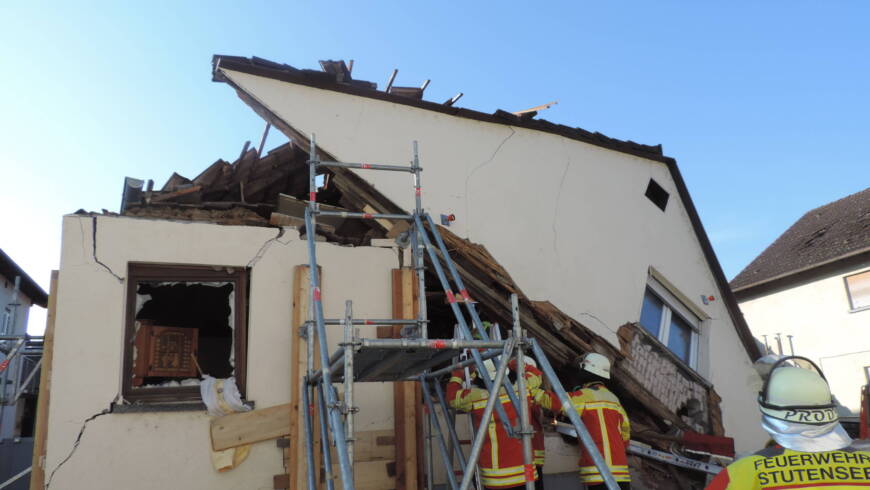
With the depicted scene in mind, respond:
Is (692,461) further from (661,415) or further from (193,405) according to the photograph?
(193,405)

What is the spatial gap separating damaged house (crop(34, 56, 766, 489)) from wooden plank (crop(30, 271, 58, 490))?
0.17ft

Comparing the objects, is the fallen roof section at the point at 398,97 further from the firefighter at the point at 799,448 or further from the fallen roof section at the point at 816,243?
the fallen roof section at the point at 816,243

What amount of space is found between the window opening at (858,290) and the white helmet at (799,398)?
15.9 metres

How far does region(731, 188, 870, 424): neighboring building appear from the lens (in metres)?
16.3

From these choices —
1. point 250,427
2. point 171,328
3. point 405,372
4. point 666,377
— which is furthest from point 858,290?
point 171,328

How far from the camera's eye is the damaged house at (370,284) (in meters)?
5.96

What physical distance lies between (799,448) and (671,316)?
661cm

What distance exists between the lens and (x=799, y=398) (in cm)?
286

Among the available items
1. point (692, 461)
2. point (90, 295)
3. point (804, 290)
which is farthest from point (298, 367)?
point (804, 290)

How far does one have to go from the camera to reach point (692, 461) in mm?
7227

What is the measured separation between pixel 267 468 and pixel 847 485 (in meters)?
4.77

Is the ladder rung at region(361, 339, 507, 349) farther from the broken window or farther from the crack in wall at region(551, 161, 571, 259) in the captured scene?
the crack in wall at region(551, 161, 571, 259)

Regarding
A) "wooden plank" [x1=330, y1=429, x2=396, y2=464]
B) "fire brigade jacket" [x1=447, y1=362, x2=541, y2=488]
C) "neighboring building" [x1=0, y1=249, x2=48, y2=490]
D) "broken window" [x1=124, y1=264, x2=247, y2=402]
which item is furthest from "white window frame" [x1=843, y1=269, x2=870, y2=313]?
"neighboring building" [x1=0, y1=249, x2=48, y2=490]

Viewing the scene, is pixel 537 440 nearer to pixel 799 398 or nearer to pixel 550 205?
pixel 550 205
